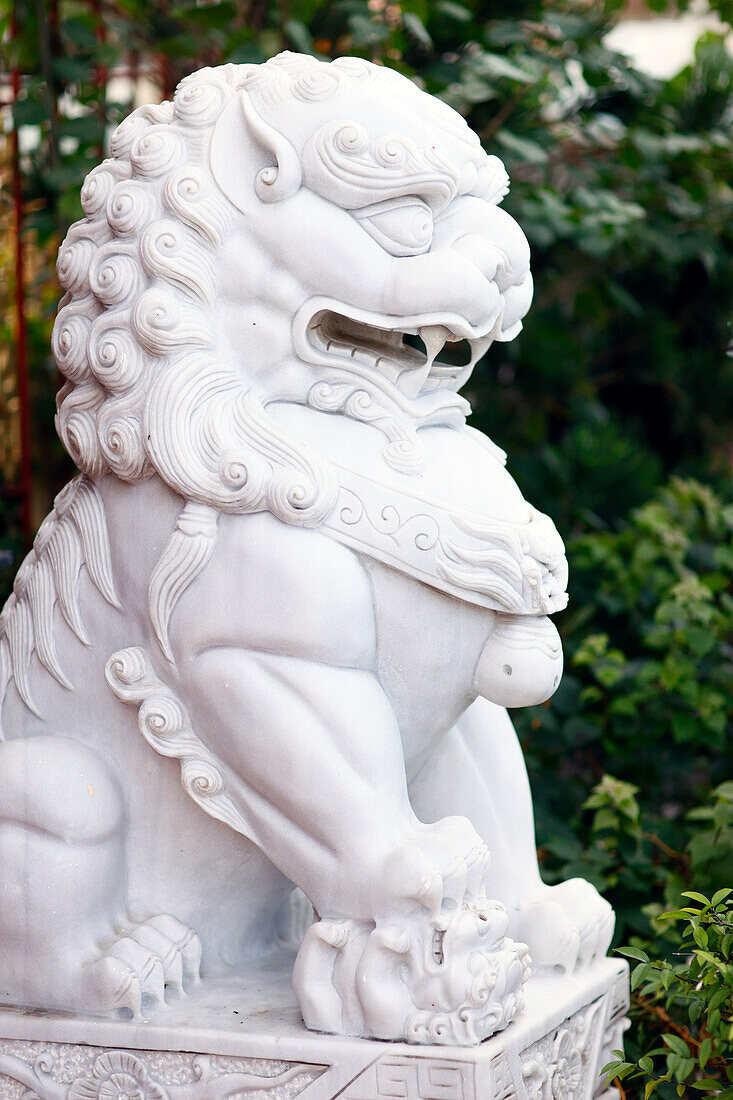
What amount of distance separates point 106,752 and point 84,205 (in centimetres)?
55

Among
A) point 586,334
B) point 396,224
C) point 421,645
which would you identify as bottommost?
point 586,334

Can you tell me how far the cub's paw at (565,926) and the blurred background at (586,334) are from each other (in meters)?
0.34

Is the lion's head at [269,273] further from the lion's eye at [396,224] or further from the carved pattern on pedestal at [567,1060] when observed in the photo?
the carved pattern on pedestal at [567,1060]

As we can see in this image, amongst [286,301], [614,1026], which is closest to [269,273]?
[286,301]

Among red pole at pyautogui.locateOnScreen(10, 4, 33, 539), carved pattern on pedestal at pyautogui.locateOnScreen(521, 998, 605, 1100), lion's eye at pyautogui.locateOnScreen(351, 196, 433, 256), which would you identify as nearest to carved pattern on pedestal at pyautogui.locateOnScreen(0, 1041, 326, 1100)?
carved pattern on pedestal at pyautogui.locateOnScreen(521, 998, 605, 1100)

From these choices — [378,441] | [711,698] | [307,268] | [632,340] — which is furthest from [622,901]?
[632,340]

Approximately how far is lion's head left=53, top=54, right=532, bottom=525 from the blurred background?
0.87 m

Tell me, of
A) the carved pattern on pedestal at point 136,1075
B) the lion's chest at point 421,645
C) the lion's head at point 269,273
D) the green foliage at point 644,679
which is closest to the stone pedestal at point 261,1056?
the carved pattern on pedestal at point 136,1075

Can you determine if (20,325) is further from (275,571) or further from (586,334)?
(586,334)

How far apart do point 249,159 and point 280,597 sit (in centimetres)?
43

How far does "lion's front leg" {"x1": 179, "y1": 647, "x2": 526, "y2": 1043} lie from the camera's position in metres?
1.10

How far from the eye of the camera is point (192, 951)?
125cm

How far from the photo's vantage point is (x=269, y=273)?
1215 millimetres

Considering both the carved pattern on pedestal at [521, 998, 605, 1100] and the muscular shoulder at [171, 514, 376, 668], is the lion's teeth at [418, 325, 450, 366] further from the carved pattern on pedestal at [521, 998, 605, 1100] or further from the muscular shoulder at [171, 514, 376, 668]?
the carved pattern on pedestal at [521, 998, 605, 1100]
